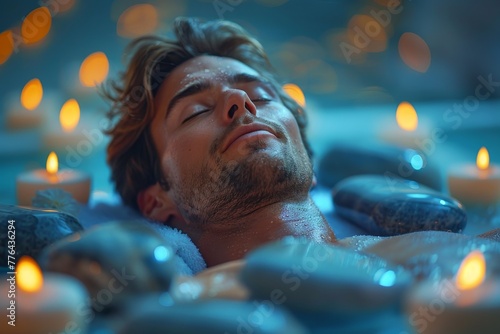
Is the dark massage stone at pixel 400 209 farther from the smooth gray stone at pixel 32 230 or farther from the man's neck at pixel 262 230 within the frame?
the smooth gray stone at pixel 32 230

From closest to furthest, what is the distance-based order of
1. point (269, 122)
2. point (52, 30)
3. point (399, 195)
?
Answer: point (269, 122) < point (399, 195) < point (52, 30)

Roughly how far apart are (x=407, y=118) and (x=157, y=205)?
91 centimetres

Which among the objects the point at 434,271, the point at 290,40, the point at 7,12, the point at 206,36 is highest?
the point at 434,271

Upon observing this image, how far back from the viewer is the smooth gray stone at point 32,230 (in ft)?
3.42

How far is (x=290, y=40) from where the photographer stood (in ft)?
9.12

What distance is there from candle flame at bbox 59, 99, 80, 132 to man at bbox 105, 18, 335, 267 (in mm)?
400

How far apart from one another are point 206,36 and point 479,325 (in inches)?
44.0

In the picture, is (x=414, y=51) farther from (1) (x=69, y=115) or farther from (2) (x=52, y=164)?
(2) (x=52, y=164)

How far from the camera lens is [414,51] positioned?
9.37 feet

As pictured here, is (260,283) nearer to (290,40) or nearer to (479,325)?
(479,325)

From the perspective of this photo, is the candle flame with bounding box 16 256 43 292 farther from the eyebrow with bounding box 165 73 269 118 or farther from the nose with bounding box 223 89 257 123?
the eyebrow with bounding box 165 73 269 118

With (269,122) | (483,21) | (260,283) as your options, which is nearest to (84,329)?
(260,283)

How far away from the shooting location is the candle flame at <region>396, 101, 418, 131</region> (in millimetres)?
2039

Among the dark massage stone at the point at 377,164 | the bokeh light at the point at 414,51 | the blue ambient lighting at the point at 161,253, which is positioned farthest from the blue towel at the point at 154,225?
the bokeh light at the point at 414,51
